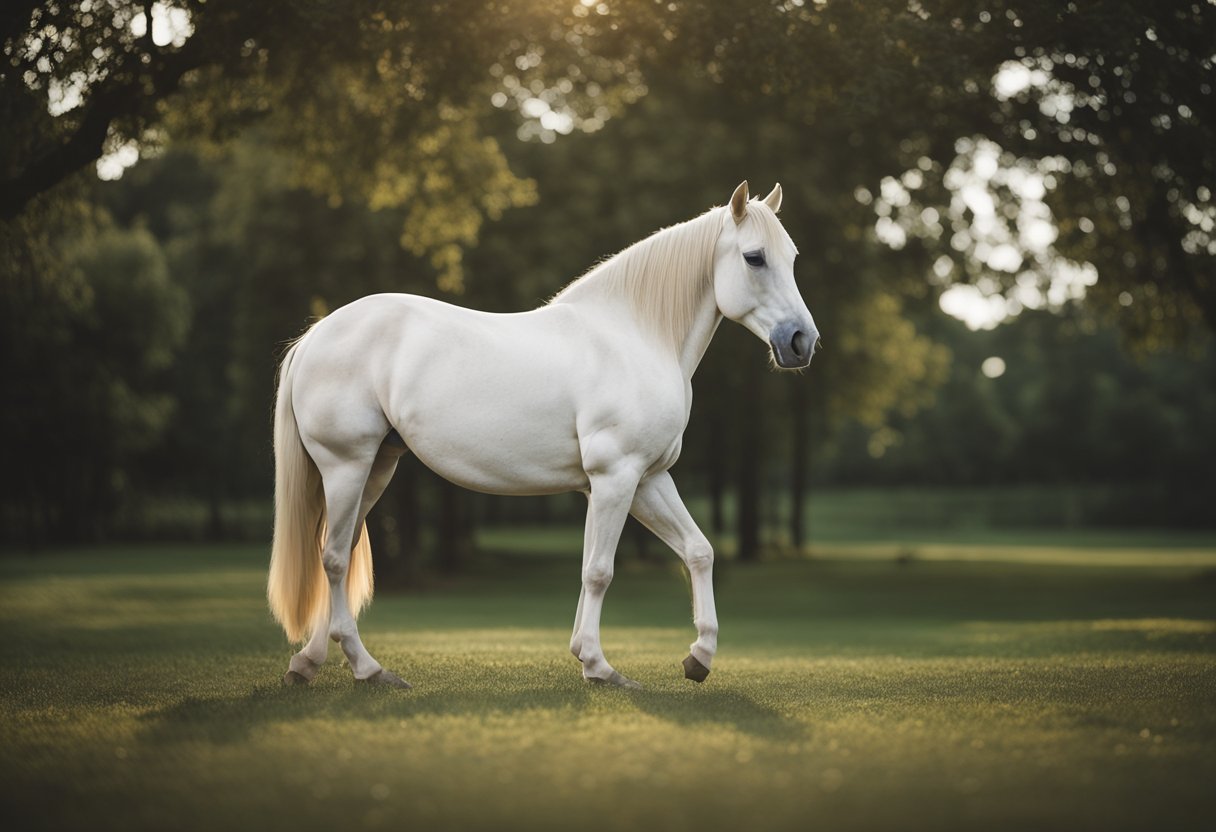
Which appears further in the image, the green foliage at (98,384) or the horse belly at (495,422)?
the green foliage at (98,384)

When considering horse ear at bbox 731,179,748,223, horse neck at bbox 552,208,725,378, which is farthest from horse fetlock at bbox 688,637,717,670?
horse ear at bbox 731,179,748,223

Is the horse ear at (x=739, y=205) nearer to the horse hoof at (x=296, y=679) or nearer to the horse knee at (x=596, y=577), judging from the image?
the horse knee at (x=596, y=577)

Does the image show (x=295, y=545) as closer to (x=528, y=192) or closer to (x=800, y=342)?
(x=800, y=342)

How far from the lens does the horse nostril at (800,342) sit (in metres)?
6.54

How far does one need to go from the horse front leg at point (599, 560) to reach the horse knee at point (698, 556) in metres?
Answer: 0.47

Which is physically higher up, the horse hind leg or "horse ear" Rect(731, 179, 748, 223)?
"horse ear" Rect(731, 179, 748, 223)

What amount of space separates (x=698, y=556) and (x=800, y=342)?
1.42 m

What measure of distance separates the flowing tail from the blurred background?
11.8 ft

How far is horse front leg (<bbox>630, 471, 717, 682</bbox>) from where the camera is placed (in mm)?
6539

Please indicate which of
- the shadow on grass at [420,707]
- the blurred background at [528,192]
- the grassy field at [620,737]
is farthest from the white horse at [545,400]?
the blurred background at [528,192]

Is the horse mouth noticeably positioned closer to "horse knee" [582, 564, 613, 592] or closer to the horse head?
the horse head

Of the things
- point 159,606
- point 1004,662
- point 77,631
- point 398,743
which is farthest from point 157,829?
point 159,606

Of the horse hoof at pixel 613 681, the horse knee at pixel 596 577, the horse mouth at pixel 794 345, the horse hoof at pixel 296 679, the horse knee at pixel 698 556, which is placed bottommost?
the horse hoof at pixel 296 679

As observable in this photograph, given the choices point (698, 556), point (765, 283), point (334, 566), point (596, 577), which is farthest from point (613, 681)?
point (765, 283)
